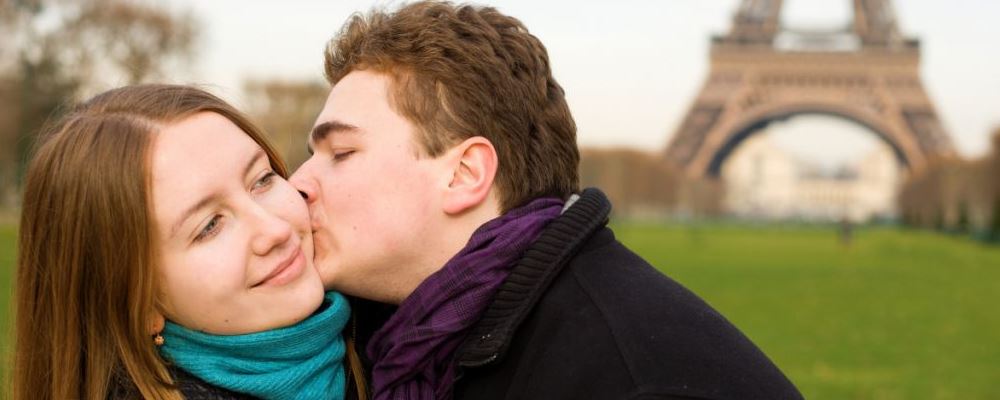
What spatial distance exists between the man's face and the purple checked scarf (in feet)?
0.48

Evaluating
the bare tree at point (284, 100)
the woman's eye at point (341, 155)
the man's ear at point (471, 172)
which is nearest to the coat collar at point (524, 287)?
the man's ear at point (471, 172)

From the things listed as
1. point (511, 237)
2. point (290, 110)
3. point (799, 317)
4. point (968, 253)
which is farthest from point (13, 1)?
point (511, 237)

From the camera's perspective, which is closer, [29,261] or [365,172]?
[29,261]

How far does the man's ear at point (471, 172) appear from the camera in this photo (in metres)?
2.29

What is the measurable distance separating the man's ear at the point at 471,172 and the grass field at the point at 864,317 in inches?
237

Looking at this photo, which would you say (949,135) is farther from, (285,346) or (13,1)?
(285,346)

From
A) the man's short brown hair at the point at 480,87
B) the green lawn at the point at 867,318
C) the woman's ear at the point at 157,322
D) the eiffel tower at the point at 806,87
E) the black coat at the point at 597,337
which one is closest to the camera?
the black coat at the point at 597,337

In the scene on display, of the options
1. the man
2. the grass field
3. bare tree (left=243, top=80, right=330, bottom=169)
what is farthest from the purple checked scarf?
bare tree (left=243, top=80, right=330, bottom=169)

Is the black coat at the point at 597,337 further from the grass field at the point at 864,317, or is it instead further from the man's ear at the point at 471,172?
the grass field at the point at 864,317

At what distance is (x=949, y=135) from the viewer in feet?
185

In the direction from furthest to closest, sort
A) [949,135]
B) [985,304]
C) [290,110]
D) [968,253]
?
[949,135], [290,110], [968,253], [985,304]

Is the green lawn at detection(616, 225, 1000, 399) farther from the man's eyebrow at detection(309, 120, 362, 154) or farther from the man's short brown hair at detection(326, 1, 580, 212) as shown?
the man's eyebrow at detection(309, 120, 362, 154)

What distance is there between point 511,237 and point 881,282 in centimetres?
1961

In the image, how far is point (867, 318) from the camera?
550 inches
